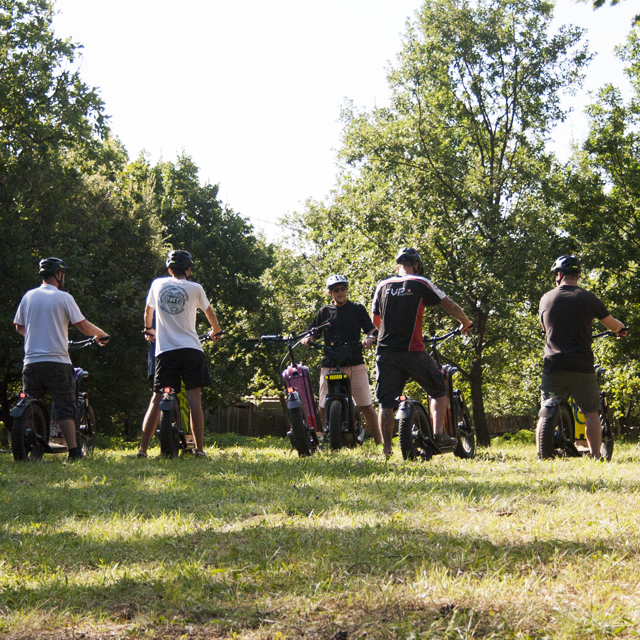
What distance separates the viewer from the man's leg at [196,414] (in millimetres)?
7715

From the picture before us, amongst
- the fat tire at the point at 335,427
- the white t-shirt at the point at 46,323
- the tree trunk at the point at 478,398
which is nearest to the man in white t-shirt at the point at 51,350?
the white t-shirt at the point at 46,323

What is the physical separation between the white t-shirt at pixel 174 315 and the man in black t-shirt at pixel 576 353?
3.65 metres

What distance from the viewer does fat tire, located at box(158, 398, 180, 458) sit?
7424 mm

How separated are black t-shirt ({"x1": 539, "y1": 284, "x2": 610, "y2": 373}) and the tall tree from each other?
13.2m

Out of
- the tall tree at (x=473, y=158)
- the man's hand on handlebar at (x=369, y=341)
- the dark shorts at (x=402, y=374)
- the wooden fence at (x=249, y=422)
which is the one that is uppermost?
the tall tree at (x=473, y=158)

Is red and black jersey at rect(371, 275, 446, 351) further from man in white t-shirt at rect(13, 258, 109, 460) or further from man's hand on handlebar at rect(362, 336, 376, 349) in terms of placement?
man in white t-shirt at rect(13, 258, 109, 460)

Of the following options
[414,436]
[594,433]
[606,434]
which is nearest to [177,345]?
[414,436]

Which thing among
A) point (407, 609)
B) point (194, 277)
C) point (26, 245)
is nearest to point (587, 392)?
point (407, 609)

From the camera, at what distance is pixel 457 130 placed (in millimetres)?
25312

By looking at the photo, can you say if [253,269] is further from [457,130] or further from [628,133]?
[628,133]

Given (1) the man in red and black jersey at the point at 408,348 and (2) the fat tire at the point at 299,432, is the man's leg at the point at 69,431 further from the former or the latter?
(1) the man in red and black jersey at the point at 408,348

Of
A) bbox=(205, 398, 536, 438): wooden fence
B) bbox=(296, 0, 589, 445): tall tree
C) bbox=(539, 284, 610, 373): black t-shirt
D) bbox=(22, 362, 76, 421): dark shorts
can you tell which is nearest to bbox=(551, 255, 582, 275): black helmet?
bbox=(539, 284, 610, 373): black t-shirt

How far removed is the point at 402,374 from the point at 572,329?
184cm

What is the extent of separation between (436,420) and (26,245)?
46.1ft
